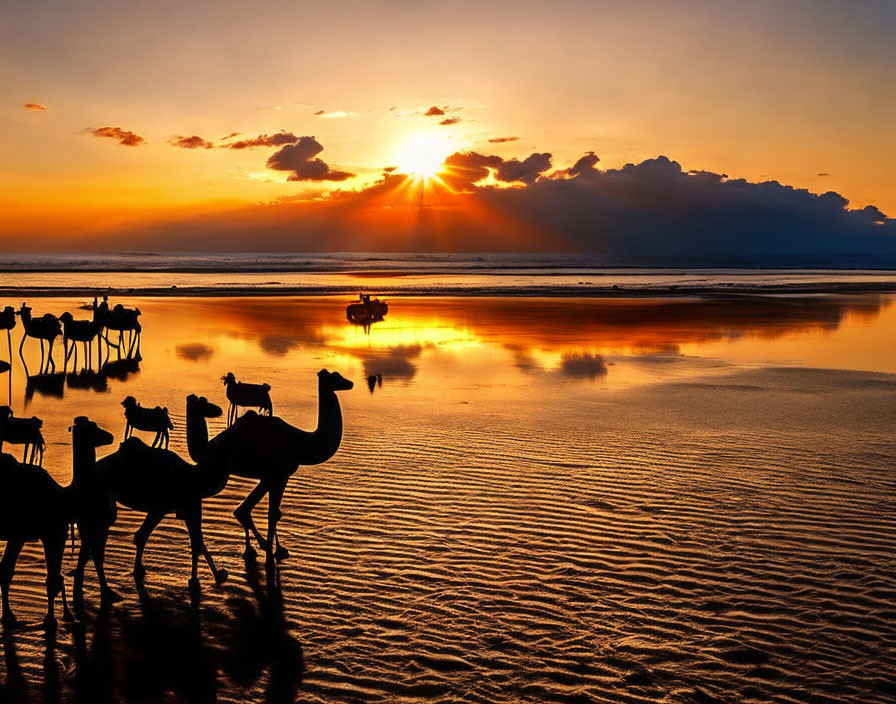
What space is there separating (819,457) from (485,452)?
5.32m

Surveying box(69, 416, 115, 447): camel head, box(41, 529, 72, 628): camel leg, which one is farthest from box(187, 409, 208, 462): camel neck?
box(41, 529, 72, 628): camel leg

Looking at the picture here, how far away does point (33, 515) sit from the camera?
692 centimetres

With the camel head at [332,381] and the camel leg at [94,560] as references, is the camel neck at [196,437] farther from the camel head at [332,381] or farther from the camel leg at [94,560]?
the camel head at [332,381]

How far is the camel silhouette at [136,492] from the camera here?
7.17 metres

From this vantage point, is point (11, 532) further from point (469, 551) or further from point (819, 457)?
point (819, 457)

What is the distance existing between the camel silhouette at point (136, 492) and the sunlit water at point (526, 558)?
398 millimetres

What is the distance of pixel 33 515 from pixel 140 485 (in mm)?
1001

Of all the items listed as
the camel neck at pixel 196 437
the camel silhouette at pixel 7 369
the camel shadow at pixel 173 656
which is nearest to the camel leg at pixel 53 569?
the camel shadow at pixel 173 656

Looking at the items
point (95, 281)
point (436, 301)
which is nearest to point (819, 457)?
point (436, 301)

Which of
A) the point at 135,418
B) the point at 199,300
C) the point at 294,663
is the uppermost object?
the point at 199,300

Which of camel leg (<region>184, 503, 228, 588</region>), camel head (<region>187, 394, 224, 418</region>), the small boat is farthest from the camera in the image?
the small boat

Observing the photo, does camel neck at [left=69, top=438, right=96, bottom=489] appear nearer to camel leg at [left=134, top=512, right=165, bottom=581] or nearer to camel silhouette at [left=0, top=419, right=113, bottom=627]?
camel silhouette at [left=0, top=419, right=113, bottom=627]

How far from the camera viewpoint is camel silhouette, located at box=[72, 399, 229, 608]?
7.17 metres

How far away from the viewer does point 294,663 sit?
6.38 metres
